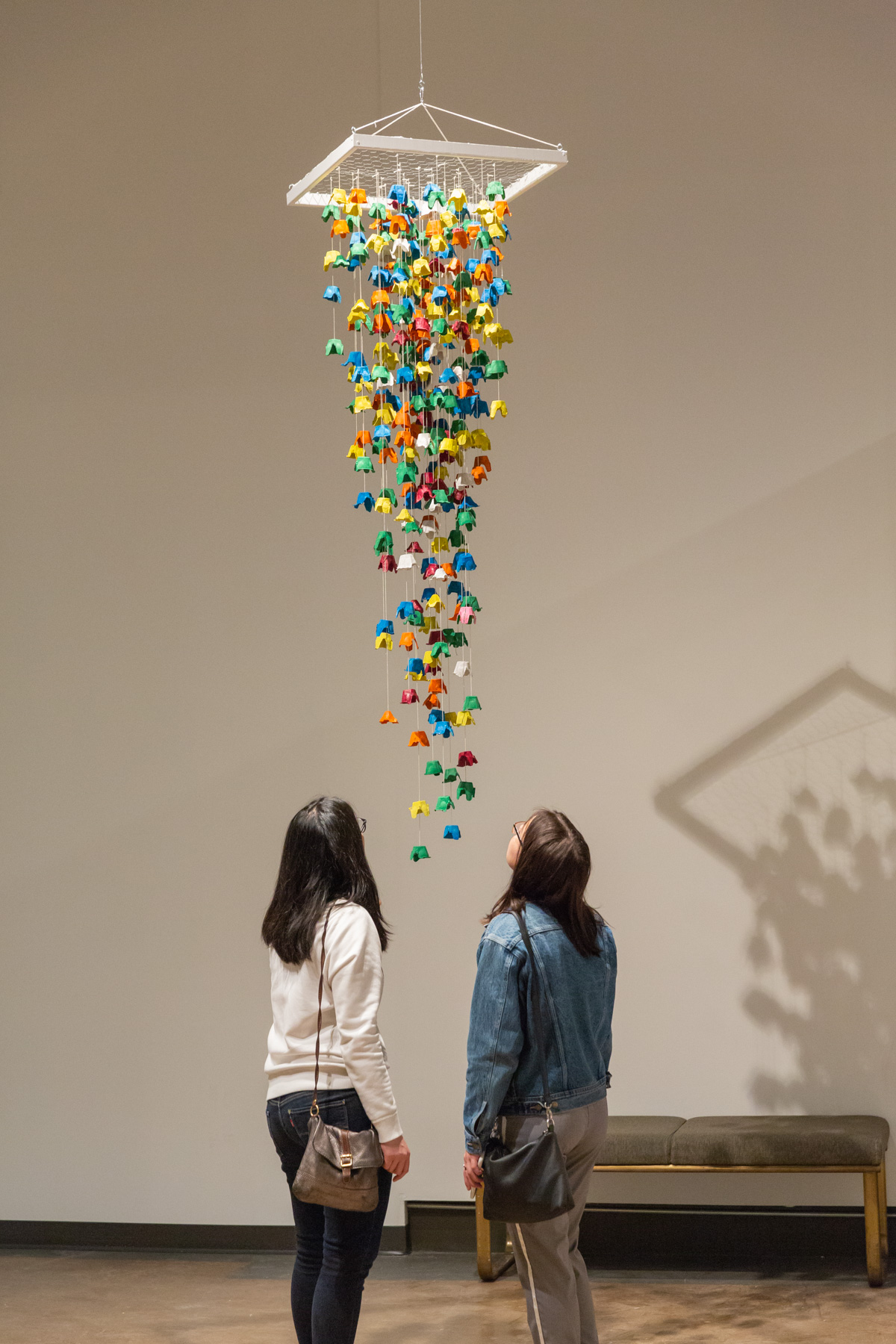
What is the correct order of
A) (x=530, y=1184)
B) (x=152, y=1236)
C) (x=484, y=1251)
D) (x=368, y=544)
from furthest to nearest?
1. (x=368, y=544)
2. (x=152, y=1236)
3. (x=484, y=1251)
4. (x=530, y=1184)

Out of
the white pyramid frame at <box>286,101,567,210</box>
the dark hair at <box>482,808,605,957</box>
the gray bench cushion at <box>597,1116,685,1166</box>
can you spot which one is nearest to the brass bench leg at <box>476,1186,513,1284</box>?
the gray bench cushion at <box>597,1116,685,1166</box>

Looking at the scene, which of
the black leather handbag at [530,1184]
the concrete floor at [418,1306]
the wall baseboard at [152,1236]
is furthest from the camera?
the wall baseboard at [152,1236]

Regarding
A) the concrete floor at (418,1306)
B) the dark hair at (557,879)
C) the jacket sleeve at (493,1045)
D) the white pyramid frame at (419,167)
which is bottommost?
the concrete floor at (418,1306)

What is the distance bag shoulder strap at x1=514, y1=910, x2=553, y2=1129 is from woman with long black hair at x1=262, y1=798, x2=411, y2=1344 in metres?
0.33

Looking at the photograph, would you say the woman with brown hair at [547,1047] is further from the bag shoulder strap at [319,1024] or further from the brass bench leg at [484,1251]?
the brass bench leg at [484,1251]

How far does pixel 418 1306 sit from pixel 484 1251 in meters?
0.31

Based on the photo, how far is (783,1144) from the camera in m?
4.64

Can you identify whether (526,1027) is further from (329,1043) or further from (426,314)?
(426,314)

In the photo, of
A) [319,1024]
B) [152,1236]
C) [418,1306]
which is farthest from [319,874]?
[152,1236]

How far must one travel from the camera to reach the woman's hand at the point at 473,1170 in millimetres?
3246

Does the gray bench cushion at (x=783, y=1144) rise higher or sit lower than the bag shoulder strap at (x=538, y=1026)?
lower

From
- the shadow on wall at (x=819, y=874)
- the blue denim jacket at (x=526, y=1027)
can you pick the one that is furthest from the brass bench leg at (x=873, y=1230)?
the blue denim jacket at (x=526, y=1027)

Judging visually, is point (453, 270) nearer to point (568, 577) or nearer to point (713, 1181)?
point (568, 577)

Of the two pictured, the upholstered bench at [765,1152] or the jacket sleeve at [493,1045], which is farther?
the upholstered bench at [765,1152]
